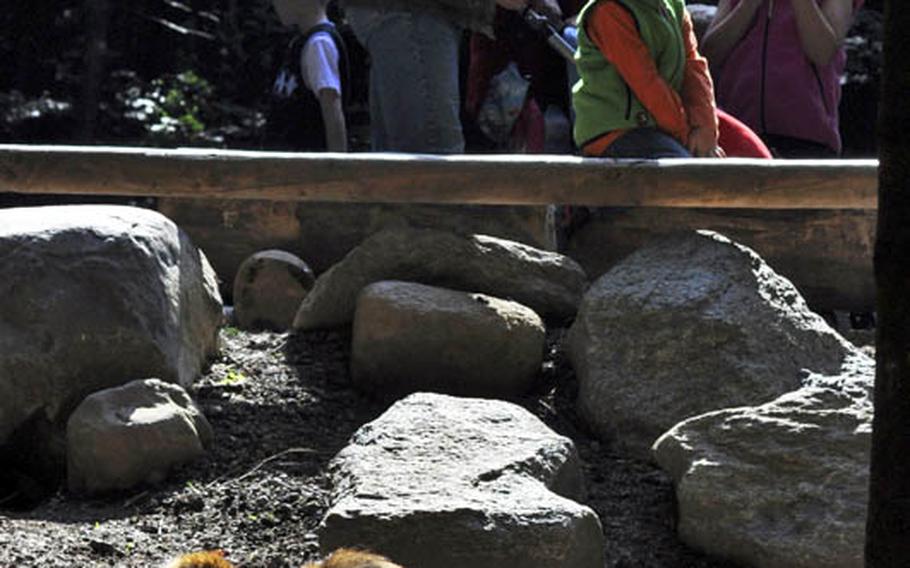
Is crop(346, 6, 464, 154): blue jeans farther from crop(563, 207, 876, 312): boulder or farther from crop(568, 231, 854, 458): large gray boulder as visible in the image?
crop(568, 231, 854, 458): large gray boulder

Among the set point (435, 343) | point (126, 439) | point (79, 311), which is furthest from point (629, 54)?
point (126, 439)

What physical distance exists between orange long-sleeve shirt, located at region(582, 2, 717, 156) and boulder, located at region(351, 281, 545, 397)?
99 cm

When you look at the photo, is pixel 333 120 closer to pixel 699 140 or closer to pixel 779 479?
pixel 699 140

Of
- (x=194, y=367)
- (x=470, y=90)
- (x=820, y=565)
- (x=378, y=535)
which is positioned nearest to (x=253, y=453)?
(x=194, y=367)

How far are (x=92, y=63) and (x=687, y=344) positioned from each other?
6.05 meters

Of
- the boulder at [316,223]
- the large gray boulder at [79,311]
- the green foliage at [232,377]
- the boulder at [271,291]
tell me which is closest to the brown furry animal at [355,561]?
the large gray boulder at [79,311]

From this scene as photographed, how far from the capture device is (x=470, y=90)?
783cm

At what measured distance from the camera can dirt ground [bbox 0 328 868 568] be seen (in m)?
4.78

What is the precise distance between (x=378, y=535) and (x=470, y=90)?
3835mm

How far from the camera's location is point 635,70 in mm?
6414

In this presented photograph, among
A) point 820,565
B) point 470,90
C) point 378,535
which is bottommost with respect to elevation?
point 820,565

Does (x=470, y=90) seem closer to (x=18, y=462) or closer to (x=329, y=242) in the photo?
(x=329, y=242)

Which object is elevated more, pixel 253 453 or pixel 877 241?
pixel 877 241

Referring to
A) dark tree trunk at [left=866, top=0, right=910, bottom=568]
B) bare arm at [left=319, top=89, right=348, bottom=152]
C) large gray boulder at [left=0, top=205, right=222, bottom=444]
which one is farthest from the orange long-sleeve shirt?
dark tree trunk at [left=866, top=0, right=910, bottom=568]
